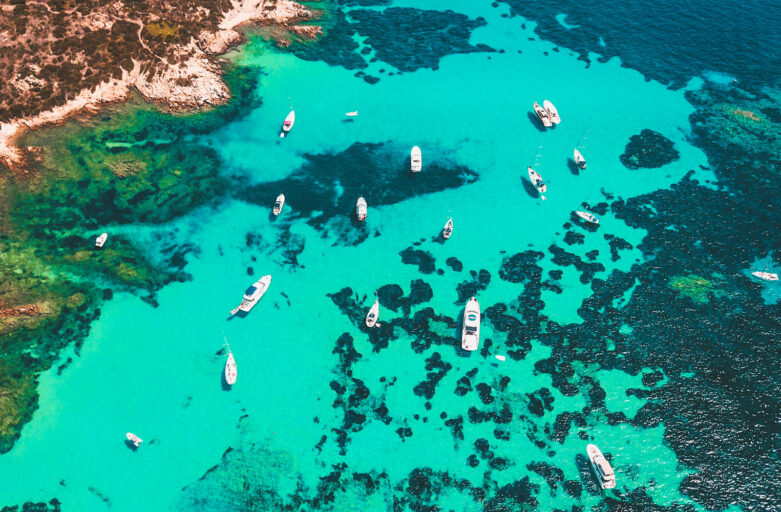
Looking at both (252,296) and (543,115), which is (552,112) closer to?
(543,115)

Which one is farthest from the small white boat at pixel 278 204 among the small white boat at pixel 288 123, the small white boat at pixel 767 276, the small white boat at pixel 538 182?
the small white boat at pixel 767 276

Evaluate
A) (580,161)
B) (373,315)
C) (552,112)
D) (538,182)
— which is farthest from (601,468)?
(552,112)

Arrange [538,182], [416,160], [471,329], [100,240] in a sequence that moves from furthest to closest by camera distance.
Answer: [416,160]
[538,182]
[100,240]
[471,329]

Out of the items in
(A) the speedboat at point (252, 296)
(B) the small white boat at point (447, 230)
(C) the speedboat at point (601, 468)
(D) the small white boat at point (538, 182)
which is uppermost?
(D) the small white boat at point (538, 182)

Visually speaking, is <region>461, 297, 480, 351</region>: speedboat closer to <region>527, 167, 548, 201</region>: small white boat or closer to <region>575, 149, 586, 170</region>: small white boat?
<region>527, 167, 548, 201</region>: small white boat

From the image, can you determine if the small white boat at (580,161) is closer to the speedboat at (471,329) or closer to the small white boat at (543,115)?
the small white boat at (543,115)

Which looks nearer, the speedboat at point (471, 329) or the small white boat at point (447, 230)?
the speedboat at point (471, 329)
